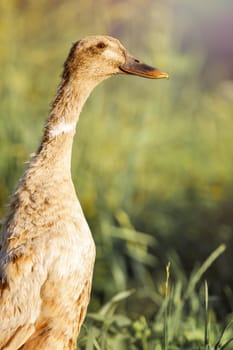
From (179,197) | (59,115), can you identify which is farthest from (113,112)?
(59,115)

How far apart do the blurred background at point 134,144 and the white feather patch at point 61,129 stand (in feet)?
4.90

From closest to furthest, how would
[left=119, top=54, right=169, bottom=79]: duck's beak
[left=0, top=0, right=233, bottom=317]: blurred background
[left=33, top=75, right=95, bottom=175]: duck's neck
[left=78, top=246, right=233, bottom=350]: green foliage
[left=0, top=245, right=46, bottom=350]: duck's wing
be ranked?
[left=0, top=245, right=46, bottom=350]: duck's wing → [left=33, top=75, right=95, bottom=175]: duck's neck → [left=119, top=54, right=169, bottom=79]: duck's beak → [left=78, top=246, right=233, bottom=350]: green foliage → [left=0, top=0, right=233, bottom=317]: blurred background

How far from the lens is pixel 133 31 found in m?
6.03

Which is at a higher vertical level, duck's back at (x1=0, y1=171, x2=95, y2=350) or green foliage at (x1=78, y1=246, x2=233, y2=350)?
duck's back at (x1=0, y1=171, x2=95, y2=350)

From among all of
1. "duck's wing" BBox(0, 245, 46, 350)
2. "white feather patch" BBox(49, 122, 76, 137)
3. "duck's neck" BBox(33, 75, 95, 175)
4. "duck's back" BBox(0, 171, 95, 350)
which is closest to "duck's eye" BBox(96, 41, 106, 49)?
"duck's neck" BBox(33, 75, 95, 175)

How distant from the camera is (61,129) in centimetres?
288

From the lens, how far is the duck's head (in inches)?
116

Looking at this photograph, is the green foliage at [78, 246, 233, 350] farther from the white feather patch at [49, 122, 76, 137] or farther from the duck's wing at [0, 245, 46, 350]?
the white feather patch at [49, 122, 76, 137]

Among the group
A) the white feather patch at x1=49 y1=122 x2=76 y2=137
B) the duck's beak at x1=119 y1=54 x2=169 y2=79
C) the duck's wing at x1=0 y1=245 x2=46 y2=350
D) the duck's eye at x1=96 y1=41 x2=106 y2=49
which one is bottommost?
the duck's wing at x1=0 y1=245 x2=46 y2=350

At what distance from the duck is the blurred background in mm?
1516

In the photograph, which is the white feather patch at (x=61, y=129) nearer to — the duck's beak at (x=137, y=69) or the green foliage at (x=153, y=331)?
the duck's beak at (x=137, y=69)

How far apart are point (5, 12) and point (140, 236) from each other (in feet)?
5.03

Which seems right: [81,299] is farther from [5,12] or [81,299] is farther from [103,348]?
[5,12]

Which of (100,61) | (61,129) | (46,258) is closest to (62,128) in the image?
(61,129)
